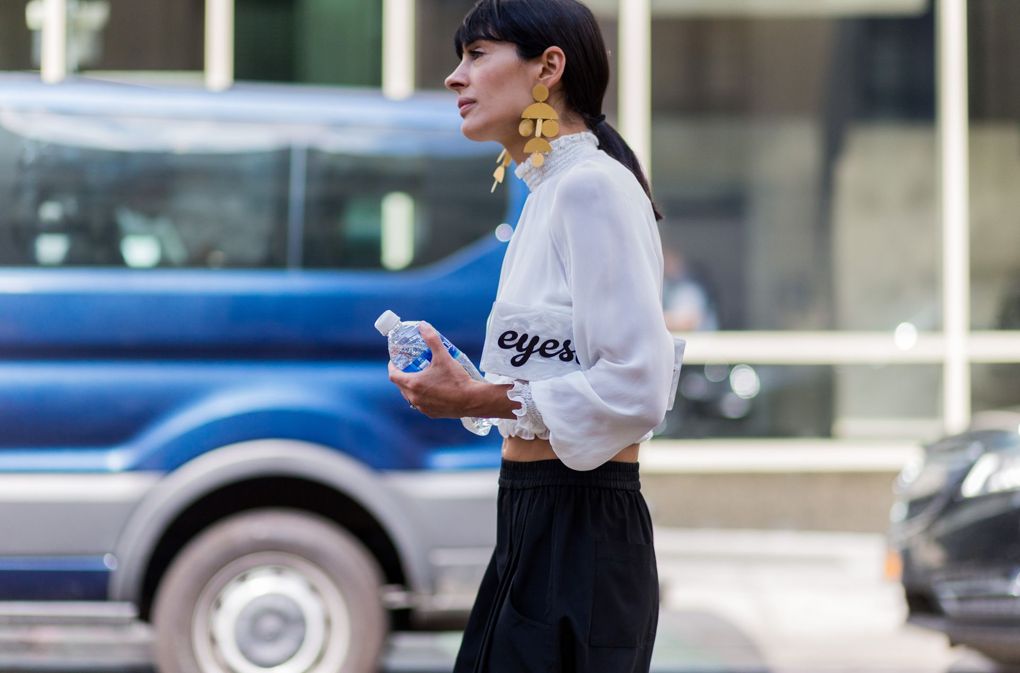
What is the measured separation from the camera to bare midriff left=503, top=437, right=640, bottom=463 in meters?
2.06

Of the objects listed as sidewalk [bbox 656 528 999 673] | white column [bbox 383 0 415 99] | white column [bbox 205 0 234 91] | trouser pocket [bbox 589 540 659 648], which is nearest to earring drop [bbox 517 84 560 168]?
trouser pocket [bbox 589 540 659 648]

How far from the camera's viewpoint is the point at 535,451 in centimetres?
208

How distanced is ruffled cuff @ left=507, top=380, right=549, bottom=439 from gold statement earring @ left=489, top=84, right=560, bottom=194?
344mm

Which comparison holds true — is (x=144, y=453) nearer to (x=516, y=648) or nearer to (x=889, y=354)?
(x=516, y=648)

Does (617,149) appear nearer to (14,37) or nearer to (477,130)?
(477,130)

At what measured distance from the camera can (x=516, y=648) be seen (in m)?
2.00

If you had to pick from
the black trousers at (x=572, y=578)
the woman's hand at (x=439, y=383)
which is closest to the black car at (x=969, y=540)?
the black trousers at (x=572, y=578)

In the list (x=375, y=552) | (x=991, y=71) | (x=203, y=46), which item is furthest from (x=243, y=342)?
(x=991, y=71)

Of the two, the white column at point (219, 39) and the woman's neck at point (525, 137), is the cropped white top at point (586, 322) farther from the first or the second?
the white column at point (219, 39)

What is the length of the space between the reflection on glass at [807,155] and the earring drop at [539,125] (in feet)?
25.2

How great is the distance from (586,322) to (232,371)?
319 cm

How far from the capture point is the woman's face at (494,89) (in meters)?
2.10

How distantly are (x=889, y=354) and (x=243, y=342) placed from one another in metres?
5.85

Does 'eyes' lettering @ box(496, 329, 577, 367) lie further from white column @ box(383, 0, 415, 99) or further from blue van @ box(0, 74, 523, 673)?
white column @ box(383, 0, 415, 99)
